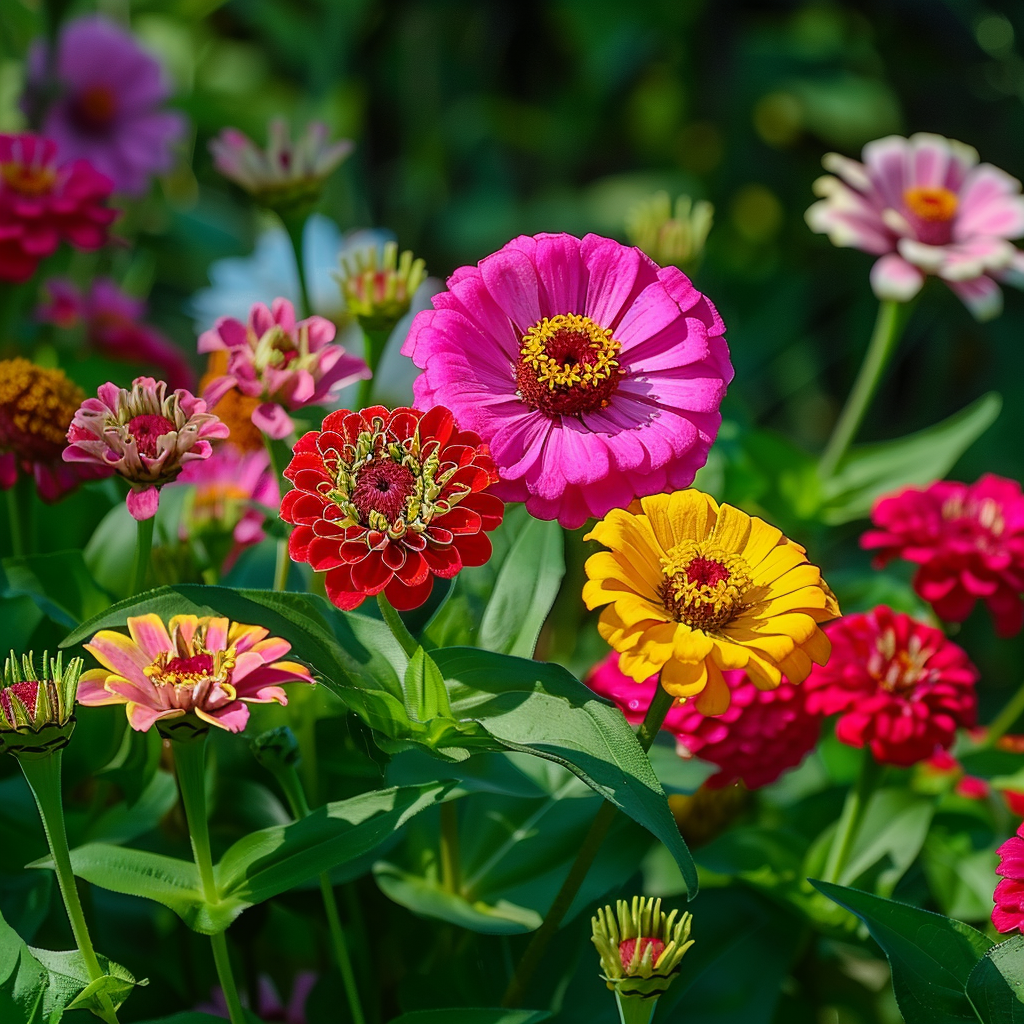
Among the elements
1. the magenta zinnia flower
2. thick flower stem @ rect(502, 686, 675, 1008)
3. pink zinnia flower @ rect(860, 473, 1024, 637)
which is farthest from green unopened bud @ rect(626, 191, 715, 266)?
the magenta zinnia flower

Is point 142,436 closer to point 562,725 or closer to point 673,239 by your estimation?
point 562,725

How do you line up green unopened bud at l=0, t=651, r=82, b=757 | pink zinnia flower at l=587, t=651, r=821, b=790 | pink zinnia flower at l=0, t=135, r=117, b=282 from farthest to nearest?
pink zinnia flower at l=0, t=135, r=117, b=282
pink zinnia flower at l=587, t=651, r=821, b=790
green unopened bud at l=0, t=651, r=82, b=757

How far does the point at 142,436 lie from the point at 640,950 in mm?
207

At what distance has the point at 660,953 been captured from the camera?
0.34 metres

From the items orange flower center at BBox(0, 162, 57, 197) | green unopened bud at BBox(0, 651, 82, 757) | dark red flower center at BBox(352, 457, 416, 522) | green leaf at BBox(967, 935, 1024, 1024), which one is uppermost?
dark red flower center at BBox(352, 457, 416, 522)

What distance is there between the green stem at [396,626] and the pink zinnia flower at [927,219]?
0.31 meters

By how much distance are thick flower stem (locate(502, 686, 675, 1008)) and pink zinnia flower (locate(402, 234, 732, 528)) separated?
6cm

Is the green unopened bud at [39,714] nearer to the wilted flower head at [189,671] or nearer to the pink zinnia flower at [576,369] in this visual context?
the wilted flower head at [189,671]

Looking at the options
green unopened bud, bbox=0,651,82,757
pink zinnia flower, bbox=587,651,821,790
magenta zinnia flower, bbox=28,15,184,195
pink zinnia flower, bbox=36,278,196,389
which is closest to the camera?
green unopened bud, bbox=0,651,82,757

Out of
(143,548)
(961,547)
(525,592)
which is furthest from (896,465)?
(143,548)

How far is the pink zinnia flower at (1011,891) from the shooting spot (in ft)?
1.16

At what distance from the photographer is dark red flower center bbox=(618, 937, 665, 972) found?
331mm

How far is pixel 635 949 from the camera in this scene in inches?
13.1

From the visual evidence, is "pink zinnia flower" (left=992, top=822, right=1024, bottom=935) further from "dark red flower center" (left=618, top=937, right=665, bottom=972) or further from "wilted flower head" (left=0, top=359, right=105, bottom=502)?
"wilted flower head" (left=0, top=359, right=105, bottom=502)
